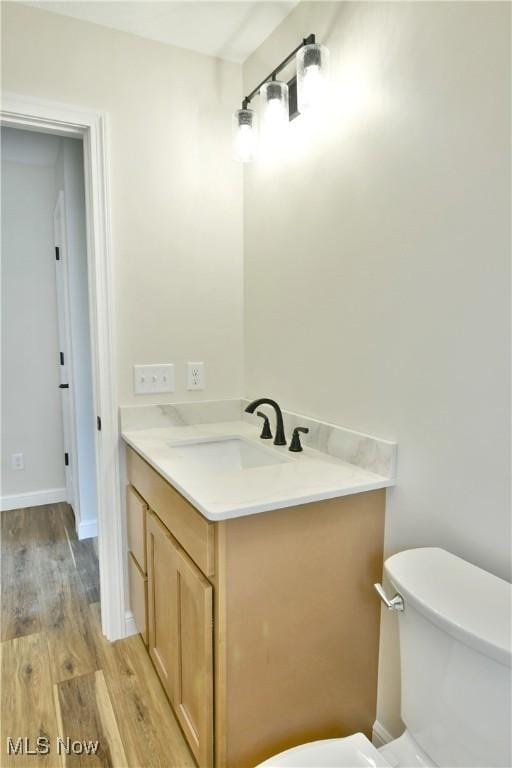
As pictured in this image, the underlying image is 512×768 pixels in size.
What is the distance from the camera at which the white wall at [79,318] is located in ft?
8.30

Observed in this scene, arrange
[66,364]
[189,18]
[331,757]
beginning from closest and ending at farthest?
[331,757] → [189,18] → [66,364]

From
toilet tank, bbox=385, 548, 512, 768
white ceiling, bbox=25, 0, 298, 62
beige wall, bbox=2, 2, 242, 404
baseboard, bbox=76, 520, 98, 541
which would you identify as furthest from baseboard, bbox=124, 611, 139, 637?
white ceiling, bbox=25, 0, 298, 62

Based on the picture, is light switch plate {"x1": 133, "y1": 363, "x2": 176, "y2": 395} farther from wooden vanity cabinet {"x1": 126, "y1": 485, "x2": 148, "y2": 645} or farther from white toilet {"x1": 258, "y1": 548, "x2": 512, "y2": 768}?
white toilet {"x1": 258, "y1": 548, "x2": 512, "y2": 768}

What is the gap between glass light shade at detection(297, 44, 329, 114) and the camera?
4.43ft

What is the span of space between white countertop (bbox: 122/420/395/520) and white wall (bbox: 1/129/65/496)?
1.96 metres

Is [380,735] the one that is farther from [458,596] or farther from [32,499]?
[32,499]

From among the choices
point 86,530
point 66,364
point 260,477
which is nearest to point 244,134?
point 260,477

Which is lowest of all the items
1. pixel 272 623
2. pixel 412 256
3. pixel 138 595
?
pixel 138 595

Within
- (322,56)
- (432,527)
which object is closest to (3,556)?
(432,527)

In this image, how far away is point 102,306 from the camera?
5.82 ft

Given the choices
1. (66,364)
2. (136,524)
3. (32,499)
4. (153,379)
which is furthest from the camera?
(32,499)

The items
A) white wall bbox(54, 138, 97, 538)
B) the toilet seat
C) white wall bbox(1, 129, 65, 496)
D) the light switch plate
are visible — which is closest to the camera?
the toilet seat

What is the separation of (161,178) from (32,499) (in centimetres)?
253

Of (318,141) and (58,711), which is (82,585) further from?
(318,141)
